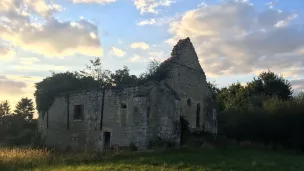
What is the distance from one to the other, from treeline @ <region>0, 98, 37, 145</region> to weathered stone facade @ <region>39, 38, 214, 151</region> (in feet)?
35.5

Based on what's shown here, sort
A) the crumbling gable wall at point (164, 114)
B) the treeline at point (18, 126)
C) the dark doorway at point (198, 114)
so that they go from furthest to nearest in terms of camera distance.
→ the treeline at point (18, 126), the dark doorway at point (198, 114), the crumbling gable wall at point (164, 114)

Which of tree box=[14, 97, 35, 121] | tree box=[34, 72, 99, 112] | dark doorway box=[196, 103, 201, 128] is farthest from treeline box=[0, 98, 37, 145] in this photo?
dark doorway box=[196, 103, 201, 128]

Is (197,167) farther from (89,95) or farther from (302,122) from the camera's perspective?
(302,122)

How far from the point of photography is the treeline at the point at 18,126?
4250 centimetres

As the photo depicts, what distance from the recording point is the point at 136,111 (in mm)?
24297

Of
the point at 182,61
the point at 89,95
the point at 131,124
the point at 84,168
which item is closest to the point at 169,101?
the point at 131,124

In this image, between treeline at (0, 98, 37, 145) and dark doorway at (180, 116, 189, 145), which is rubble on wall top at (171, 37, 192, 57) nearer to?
dark doorway at (180, 116, 189, 145)

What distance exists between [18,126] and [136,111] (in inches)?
1198

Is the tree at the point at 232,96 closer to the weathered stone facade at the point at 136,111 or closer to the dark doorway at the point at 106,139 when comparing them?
the weathered stone facade at the point at 136,111

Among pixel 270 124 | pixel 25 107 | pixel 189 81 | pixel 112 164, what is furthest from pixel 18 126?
pixel 112 164

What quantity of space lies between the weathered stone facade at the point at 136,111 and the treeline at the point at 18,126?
10816mm

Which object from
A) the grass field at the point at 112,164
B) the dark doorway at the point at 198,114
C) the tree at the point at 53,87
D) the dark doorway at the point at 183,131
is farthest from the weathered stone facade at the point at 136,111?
the grass field at the point at 112,164

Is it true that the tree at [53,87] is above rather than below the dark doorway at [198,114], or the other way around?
above

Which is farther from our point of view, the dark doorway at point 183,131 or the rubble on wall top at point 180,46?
the rubble on wall top at point 180,46
